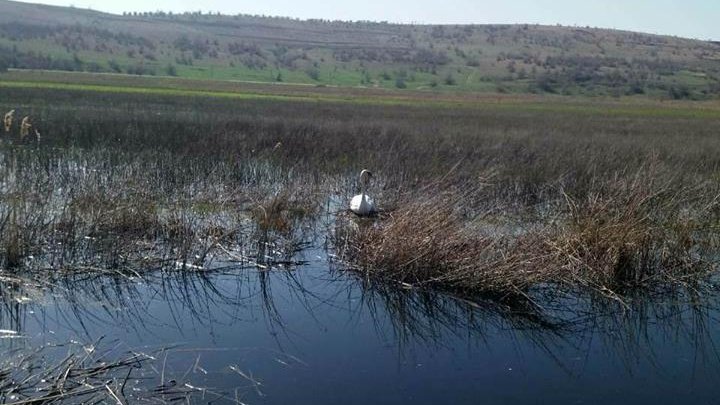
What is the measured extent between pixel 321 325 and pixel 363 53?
7890 cm

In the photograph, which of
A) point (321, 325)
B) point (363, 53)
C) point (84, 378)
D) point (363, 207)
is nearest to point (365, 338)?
point (321, 325)

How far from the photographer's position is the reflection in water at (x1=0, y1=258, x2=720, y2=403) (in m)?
8.00

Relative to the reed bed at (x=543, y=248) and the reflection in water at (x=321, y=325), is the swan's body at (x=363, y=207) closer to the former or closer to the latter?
the reed bed at (x=543, y=248)

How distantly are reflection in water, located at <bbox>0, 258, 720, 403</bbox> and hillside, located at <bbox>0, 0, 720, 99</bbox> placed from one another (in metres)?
37.8

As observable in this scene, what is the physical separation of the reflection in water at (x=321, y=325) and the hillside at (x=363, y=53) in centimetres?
3785

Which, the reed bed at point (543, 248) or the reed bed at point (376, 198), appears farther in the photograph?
the reed bed at point (376, 198)

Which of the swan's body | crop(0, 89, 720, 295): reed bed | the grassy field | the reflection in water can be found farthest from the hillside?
the reflection in water

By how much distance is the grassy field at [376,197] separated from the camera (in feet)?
33.4

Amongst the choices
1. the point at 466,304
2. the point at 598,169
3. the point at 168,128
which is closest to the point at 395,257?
the point at 466,304

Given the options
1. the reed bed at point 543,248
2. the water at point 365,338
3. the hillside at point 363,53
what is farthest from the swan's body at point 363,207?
the hillside at point 363,53

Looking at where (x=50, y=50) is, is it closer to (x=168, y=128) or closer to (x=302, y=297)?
(x=168, y=128)

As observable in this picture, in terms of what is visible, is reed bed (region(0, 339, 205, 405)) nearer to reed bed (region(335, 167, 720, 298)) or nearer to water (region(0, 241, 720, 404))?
water (region(0, 241, 720, 404))

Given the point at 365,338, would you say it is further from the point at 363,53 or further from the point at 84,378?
the point at 363,53

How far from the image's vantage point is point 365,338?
8.80 meters
